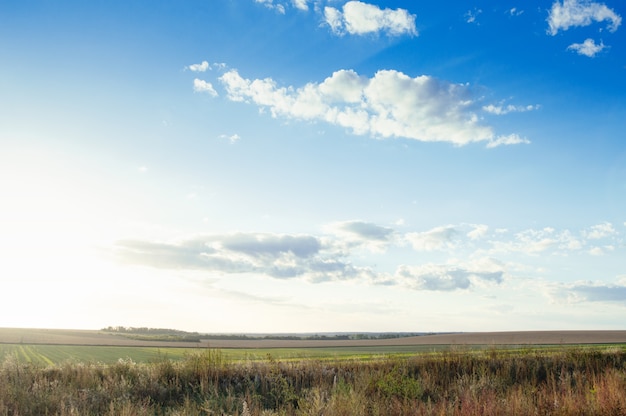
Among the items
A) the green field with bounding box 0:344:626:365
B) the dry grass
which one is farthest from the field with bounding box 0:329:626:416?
the dry grass

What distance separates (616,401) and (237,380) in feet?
43.6

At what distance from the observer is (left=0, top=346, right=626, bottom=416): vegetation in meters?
14.5

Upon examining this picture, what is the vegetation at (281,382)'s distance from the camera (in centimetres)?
1453

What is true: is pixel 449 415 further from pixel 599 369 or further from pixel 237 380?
pixel 599 369

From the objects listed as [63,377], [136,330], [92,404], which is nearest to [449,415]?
[92,404]

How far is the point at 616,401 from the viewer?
35.1 feet

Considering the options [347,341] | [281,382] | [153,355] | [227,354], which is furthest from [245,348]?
[281,382]

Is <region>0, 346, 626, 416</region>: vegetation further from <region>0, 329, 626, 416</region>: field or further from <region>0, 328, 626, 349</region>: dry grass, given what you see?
<region>0, 328, 626, 349</region>: dry grass

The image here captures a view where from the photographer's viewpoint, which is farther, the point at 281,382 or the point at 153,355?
the point at 153,355

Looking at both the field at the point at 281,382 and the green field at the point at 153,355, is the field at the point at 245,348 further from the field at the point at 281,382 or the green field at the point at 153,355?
the field at the point at 281,382

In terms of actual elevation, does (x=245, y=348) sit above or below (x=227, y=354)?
below

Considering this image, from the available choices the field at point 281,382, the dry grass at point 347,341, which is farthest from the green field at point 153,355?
the dry grass at point 347,341

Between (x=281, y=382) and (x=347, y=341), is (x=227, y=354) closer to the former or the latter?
(x=281, y=382)

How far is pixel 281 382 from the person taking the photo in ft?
63.4
